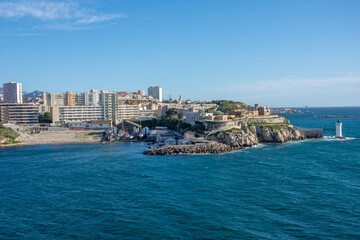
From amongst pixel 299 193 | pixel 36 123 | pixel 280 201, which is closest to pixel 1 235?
pixel 280 201

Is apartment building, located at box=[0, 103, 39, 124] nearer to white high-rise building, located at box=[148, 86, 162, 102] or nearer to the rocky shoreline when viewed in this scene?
the rocky shoreline

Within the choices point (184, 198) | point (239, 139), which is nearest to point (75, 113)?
point (239, 139)

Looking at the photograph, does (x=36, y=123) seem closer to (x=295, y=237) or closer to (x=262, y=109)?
(x=262, y=109)

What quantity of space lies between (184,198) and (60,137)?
41.0 meters

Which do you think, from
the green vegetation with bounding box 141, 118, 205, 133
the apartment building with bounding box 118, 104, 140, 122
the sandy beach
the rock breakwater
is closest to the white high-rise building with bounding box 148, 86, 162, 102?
the apartment building with bounding box 118, 104, 140, 122

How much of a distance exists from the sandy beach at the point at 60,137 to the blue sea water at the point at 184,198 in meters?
18.7

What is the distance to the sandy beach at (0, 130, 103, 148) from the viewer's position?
49.6 metres

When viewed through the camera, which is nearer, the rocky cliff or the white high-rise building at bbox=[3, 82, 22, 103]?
the rocky cliff

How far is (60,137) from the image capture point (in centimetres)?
5269

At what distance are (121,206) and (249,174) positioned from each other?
37.4 ft

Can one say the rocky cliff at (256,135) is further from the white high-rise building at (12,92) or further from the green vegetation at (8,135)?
the white high-rise building at (12,92)

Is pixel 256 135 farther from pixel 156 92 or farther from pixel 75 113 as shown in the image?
pixel 156 92

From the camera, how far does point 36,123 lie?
70500 mm

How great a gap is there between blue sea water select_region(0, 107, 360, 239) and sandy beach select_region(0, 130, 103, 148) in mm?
18716
